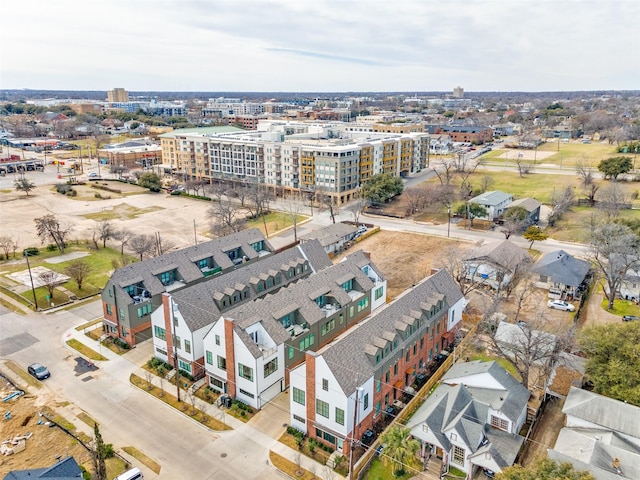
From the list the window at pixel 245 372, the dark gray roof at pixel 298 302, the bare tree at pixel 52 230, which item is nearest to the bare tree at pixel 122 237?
the bare tree at pixel 52 230

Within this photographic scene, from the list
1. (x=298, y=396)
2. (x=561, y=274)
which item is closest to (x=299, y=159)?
(x=561, y=274)

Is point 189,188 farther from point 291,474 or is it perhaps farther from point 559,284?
point 291,474

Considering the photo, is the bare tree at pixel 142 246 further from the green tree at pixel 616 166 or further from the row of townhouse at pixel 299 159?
the green tree at pixel 616 166

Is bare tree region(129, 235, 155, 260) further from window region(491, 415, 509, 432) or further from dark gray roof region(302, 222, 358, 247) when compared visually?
window region(491, 415, 509, 432)

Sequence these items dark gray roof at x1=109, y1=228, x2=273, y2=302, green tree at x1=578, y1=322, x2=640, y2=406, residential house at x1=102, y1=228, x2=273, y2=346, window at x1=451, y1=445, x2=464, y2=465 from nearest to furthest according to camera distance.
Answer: window at x1=451, y1=445, x2=464, y2=465, green tree at x1=578, y1=322, x2=640, y2=406, residential house at x1=102, y1=228, x2=273, y2=346, dark gray roof at x1=109, y1=228, x2=273, y2=302

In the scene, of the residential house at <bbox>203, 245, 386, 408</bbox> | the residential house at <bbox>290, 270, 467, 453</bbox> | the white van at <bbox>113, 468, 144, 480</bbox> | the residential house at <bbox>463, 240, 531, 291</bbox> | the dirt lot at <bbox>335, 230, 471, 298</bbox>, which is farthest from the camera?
the dirt lot at <bbox>335, 230, 471, 298</bbox>

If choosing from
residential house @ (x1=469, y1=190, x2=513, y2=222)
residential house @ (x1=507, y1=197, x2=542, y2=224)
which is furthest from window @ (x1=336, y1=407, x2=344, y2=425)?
residential house @ (x1=507, y1=197, x2=542, y2=224)
